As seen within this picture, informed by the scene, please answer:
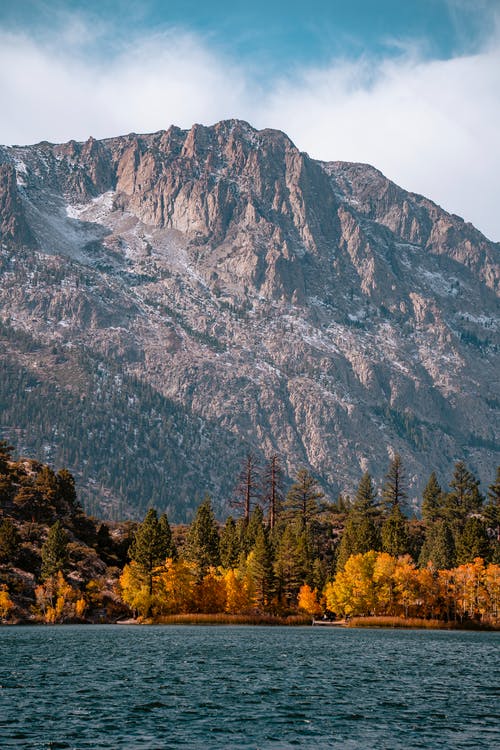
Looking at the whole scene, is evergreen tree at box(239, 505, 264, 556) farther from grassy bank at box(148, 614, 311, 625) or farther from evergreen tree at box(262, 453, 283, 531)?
grassy bank at box(148, 614, 311, 625)

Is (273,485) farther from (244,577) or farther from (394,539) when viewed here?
(244,577)

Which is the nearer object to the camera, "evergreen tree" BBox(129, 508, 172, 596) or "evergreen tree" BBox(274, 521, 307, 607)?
→ "evergreen tree" BBox(129, 508, 172, 596)

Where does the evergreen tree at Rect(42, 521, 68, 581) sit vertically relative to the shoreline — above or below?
above

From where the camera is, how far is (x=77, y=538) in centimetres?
17788

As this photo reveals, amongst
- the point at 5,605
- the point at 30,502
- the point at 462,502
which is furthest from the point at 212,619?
the point at 462,502

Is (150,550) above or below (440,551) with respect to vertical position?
below

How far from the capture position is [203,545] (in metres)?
157

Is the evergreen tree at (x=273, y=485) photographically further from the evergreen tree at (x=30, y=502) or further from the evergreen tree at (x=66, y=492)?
the evergreen tree at (x=30, y=502)

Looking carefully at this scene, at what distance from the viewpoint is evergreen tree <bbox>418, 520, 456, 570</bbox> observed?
492 ft

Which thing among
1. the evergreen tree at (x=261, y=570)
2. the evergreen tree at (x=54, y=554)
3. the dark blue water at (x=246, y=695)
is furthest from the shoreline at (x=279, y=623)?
the dark blue water at (x=246, y=695)

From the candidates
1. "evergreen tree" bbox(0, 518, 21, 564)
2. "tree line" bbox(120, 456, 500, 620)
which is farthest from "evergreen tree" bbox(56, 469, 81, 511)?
"evergreen tree" bbox(0, 518, 21, 564)

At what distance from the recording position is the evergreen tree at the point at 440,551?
14988 centimetres

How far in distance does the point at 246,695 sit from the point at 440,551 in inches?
4145

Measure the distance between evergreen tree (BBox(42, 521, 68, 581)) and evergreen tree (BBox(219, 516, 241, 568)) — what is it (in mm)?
29399
